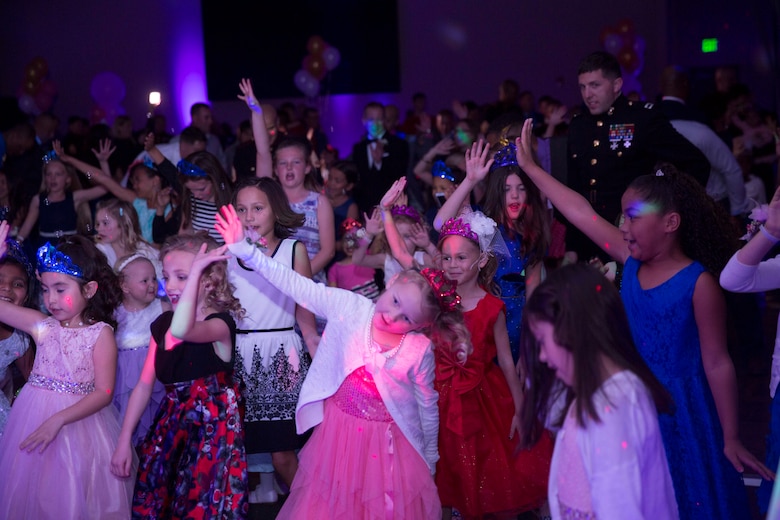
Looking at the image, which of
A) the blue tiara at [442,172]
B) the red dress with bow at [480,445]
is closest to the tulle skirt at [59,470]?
the red dress with bow at [480,445]

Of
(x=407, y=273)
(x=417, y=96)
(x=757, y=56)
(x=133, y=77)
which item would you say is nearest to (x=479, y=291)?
(x=407, y=273)

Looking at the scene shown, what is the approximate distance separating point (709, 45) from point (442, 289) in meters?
11.4

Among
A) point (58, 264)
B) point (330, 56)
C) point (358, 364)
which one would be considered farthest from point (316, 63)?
point (358, 364)

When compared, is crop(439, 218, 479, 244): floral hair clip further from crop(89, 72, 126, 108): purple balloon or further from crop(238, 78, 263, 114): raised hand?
crop(89, 72, 126, 108): purple balloon

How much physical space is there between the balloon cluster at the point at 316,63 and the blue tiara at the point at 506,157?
8627 millimetres

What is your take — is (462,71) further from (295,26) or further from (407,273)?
(407,273)

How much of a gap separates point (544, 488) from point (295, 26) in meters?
11.6

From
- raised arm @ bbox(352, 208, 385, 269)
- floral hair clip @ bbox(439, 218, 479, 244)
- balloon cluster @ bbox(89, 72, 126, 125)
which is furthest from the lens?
balloon cluster @ bbox(89, 72, 126, 125)

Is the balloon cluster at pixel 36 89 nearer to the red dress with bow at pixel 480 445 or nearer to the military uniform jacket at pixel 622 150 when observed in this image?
the military uniform jacket at pixel 622 150

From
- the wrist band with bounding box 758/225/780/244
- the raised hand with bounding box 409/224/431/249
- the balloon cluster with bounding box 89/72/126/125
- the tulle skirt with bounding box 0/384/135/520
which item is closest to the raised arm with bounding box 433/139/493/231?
the raised hand with bounding box 409/224/431/249

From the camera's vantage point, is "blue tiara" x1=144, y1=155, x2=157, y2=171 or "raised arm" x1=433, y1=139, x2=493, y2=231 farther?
"blue tiara" x1=144, y1=155, x2=157, y2=171

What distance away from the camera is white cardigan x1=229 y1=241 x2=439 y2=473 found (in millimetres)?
3557

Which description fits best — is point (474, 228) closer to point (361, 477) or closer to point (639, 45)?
point (361, 477)

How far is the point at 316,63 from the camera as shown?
12938 mm
